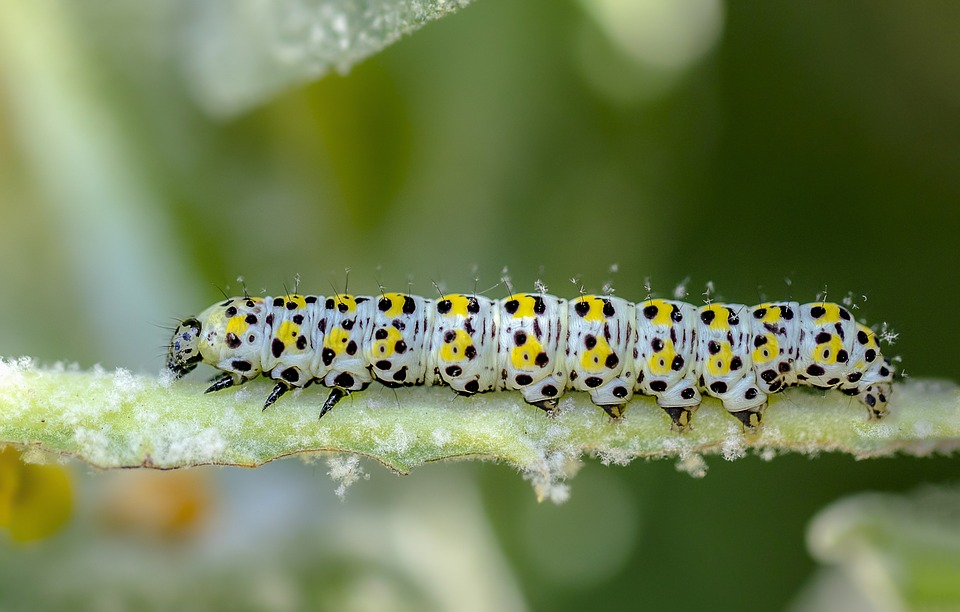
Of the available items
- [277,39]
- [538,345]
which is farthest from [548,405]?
[277,39]

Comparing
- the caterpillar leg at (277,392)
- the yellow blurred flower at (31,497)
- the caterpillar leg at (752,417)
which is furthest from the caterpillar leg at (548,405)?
the yellow blurred flower at (31,497)

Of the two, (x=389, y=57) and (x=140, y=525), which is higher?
(x=389, y=57)

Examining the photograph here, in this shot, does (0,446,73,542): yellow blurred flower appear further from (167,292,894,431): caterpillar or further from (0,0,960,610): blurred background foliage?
(167,292,894,431): caterpillar

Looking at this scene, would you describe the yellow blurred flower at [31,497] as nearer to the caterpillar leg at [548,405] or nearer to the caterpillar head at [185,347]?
the caterpillar head at [185,347]

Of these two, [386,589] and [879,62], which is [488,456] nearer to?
[386,589]

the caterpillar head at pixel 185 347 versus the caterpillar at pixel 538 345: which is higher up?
the caterpillar at pixel 538 345

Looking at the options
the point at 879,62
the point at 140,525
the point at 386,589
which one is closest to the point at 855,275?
the point at 879,62

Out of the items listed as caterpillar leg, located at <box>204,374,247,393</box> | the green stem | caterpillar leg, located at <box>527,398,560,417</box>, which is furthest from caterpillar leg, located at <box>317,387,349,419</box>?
caterpillar leg, located at <box>527,398,560,417</box>
